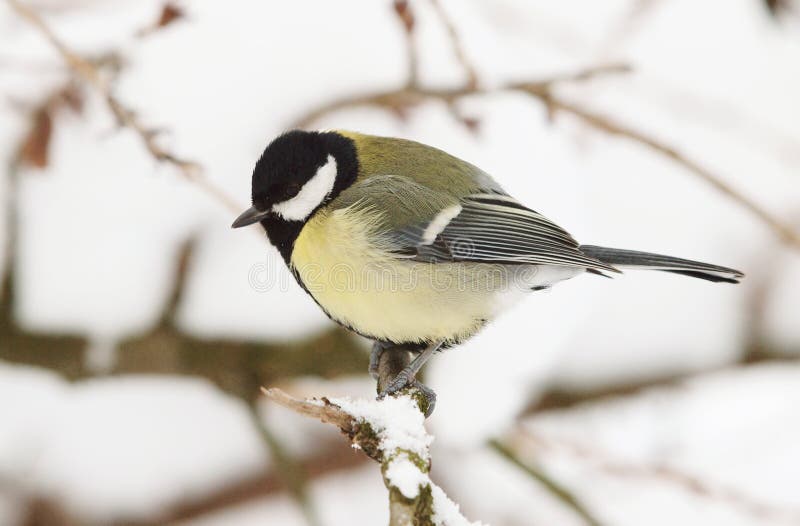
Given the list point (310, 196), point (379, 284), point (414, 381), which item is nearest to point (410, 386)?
point (414, 381)

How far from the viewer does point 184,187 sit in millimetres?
2518

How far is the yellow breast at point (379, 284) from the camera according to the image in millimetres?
1826

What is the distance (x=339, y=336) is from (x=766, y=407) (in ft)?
7.57

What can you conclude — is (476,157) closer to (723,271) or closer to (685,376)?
(723,271)

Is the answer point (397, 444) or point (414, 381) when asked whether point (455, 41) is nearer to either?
point (414, 381)

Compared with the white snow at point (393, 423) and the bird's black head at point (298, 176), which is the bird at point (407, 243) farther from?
the white snow at point (393, 423)

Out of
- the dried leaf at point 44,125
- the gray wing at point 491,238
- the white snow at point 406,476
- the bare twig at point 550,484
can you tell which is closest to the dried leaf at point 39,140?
the dried leaf at point 44,125

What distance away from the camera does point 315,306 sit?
8.43ft

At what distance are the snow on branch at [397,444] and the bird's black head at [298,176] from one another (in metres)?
0.58

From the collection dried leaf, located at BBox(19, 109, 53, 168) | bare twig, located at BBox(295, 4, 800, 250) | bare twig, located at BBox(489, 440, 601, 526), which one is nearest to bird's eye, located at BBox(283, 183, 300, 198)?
bare twig, located at BBox(295, 4, 800, 250)

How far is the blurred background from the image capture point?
2.37m

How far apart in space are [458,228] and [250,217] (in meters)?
0.49

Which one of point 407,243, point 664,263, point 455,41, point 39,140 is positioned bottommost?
point 39,140

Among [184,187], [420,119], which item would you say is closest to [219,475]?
[184,187]
